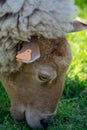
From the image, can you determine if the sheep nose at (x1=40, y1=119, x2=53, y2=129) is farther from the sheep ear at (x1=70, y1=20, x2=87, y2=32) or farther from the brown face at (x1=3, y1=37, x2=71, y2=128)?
the sheep ear at (x1=70, y1=20, x2=87, y2=32)

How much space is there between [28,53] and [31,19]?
1.06 feet

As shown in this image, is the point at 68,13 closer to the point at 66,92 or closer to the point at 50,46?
the point at 50,46

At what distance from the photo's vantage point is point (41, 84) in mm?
5238

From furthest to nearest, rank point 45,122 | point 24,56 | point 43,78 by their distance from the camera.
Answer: point 45,122 → point 43,78 → point 24,56

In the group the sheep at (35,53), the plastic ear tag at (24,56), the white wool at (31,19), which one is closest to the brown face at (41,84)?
the sheep at (35,53)

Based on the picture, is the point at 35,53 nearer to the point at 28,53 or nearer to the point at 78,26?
the point at 28,53

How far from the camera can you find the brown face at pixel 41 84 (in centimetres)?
509

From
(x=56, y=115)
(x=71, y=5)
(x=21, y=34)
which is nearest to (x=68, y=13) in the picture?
(x=71, y=5)

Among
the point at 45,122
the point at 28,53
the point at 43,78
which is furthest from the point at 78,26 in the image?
the point at 45,122

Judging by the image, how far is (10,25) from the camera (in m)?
4.81

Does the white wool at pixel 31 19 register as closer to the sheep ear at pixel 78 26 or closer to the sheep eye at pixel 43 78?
the sheep ear at pixel 78 26

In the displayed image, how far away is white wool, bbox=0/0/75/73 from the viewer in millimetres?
4773

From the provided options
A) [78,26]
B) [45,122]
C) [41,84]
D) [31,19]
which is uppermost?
[31,19]

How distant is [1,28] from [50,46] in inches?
19.9
